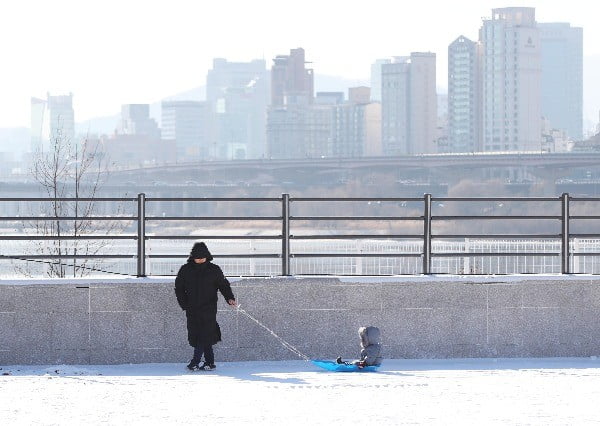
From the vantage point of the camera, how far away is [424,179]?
187500mm

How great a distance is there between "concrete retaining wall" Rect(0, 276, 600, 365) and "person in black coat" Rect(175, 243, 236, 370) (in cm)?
59

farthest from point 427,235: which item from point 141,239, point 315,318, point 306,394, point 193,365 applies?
point 306,394

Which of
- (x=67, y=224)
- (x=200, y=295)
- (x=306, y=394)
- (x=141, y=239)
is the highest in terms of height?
(x=141, y=239)

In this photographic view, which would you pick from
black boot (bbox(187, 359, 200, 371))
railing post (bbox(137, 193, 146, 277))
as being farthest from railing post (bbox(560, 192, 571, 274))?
railing post (bbox(137, 193, 146, 277))

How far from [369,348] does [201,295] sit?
6.29ft

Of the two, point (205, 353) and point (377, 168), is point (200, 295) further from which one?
point (377, 168)

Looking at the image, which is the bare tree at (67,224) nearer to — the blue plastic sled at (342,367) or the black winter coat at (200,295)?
the black winter coat at (200,295)

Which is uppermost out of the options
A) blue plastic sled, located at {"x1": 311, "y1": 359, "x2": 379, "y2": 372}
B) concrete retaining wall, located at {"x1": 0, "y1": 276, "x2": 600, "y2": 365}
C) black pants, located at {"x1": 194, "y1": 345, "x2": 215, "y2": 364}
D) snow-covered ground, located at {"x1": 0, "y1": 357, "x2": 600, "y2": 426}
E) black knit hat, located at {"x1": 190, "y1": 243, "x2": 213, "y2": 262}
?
black knit hat, located at {"x1": 190, "y1": 243, "x2": 213, "y2": 262}

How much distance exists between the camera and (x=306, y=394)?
12914 mm

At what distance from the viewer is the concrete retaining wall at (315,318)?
15.2 meters

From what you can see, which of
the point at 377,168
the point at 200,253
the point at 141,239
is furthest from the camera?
the point at 377,168

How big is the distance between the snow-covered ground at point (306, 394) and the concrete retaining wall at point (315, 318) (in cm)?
20

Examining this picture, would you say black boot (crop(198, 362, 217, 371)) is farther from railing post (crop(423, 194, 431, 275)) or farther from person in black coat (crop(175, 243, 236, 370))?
railing post (crop(423, 194, 431, 275))

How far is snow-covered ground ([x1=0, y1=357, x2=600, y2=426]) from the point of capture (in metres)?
11.4
